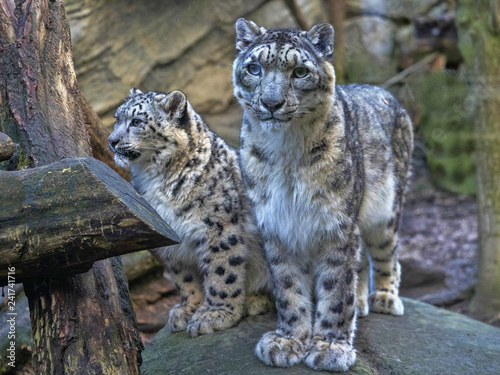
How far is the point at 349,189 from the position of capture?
13.4 ft

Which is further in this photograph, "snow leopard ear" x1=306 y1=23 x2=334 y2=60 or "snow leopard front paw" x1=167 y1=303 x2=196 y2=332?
"snow leopard front paw" x1=167 y1=303 x2=196 y2=332

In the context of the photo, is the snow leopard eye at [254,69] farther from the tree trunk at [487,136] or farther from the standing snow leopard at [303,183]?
the tree trunk at [487,136]

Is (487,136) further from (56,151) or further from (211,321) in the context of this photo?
(56,151)

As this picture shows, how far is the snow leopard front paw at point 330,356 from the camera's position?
392cm

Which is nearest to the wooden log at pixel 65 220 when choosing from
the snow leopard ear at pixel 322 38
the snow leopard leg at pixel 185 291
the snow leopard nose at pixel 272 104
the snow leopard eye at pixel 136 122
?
the snow leopard nose at pixel 272 104

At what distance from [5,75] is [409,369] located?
132 inches

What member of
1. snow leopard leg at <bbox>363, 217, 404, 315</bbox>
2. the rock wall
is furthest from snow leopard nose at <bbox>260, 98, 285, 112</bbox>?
the rock wall

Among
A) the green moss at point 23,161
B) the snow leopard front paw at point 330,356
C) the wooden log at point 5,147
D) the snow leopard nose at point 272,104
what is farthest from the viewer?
the snow leopard front paw at point 330,356

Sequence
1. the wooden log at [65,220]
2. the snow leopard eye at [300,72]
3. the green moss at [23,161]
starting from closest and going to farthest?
the wooden log at [65,220], the green moss at [23,161], the snow leopard eye at [300,72]

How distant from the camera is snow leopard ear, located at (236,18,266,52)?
4098mm

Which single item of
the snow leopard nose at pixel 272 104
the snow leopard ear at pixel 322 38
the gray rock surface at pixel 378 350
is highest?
the snow leopard ear at pixel 322 38

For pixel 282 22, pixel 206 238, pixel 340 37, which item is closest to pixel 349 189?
pixel 206 238

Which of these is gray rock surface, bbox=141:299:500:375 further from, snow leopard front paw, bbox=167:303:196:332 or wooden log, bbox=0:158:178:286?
wooden log, bbox=0:158:178:286

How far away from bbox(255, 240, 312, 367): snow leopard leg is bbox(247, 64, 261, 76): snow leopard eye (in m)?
1.22
